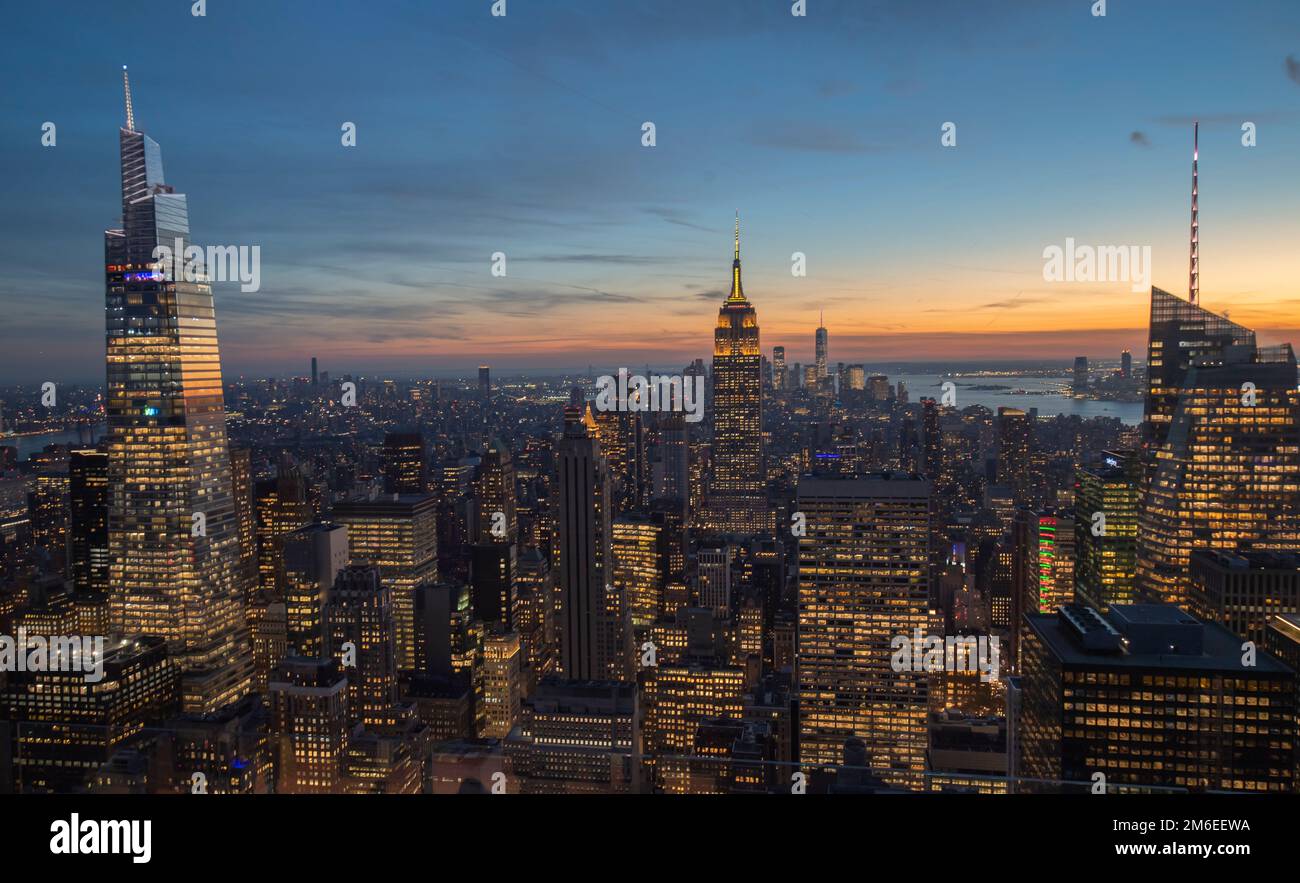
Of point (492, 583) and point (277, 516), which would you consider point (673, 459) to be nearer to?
point (492, 583)

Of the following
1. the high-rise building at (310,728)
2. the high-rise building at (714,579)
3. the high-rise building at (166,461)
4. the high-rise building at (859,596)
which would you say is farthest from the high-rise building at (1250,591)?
the high-rise building at (166,461)

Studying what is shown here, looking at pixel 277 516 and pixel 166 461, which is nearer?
pixel 166 461

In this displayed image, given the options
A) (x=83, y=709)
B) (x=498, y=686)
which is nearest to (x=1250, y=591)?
(x=498, y=686)

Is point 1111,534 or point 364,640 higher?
point 1111,534

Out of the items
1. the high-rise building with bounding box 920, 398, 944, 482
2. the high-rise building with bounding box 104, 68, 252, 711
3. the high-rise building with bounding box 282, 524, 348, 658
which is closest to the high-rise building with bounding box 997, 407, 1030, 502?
the high-rise building with bounding box 920, 398, 944, 482

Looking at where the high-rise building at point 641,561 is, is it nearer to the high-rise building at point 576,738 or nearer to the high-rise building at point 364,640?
the high-rise building at point 364,640
